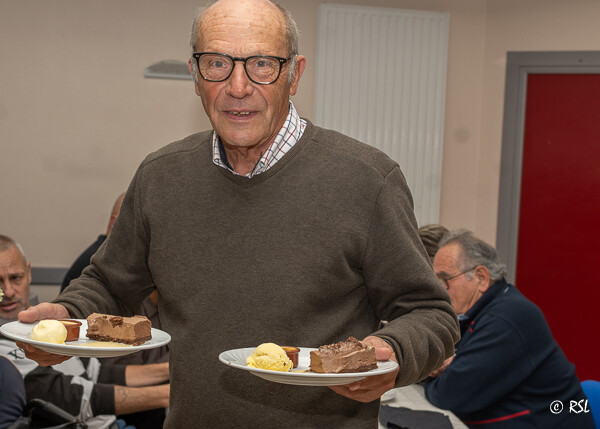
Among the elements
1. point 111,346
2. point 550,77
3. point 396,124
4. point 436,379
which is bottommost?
point 436,379

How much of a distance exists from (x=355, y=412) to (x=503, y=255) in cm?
390

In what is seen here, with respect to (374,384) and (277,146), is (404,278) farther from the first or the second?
(277,146)

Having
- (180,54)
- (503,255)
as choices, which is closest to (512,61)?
(503,255)

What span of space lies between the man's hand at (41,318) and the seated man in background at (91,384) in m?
1.48

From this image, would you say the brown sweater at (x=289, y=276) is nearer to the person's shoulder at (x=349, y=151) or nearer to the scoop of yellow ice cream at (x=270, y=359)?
the person's shoulder at (x=349, y=151)

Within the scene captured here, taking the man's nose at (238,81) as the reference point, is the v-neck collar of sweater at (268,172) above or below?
below

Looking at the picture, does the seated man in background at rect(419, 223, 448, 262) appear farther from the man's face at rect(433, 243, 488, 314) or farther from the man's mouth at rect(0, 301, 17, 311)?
the man's mouth at rect(0, 301, 17, 311)

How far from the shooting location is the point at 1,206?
4750mm

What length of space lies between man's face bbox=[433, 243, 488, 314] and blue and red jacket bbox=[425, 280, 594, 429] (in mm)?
252

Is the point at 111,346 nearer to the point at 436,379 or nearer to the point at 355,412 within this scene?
the point at 355,412

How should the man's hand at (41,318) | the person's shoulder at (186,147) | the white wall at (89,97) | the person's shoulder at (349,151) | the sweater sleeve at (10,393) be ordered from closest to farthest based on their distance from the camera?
the man's hand at (41,318)
the person's shoulder at (349,151)
the person's shoulder at (186,147)
the sweater sleeve at (10,393)
the white wall at (89,97)

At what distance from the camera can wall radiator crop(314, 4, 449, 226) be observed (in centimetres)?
500

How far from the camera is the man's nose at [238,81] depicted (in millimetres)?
1477

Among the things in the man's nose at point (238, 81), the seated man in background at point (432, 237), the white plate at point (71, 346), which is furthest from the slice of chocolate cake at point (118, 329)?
the seated man in background at point (432, 237)
